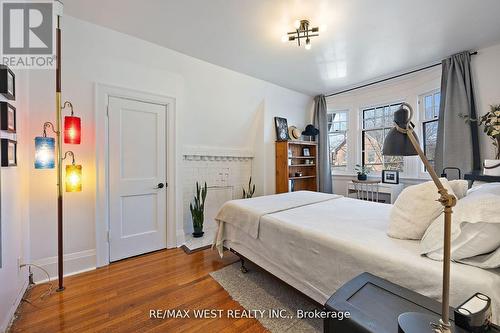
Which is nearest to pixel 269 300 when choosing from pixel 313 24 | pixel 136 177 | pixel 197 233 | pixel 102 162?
pixel 197 233

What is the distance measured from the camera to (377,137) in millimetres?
4453

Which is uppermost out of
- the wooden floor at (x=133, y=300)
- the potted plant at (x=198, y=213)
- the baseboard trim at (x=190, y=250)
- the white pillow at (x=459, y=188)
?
the white pillow at (x=459, y=188)

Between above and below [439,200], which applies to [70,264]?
below

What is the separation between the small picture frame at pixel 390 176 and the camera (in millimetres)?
3898

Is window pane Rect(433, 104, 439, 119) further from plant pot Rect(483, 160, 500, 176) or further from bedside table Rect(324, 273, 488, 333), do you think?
bedside table Rect(324, 273, 488, 333)

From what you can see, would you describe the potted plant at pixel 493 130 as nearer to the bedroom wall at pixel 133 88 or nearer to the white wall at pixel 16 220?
the bedroom wall at pixel 133 88

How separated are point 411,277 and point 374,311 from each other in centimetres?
42

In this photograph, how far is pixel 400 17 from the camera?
2.35 meters

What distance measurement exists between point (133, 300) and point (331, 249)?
173 centimetres

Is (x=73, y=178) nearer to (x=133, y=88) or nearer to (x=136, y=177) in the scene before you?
(x=136, y=177)

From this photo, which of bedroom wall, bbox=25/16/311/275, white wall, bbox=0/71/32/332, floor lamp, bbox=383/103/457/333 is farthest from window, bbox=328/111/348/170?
white wall, bbox=0/71/32/332

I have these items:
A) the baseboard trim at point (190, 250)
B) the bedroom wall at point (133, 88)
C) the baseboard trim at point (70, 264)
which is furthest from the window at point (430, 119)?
the baseboard trim at point (70, 264)

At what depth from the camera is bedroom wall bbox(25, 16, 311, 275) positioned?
7.27 feet

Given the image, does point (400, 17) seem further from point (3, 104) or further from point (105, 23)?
point (3, 104)
